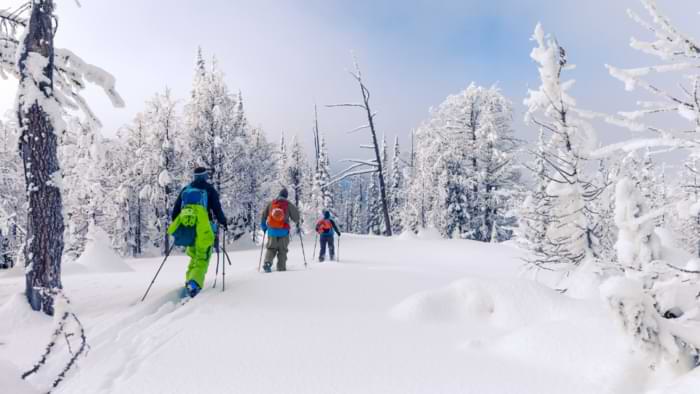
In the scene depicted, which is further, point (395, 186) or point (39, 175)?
point (395, 186)

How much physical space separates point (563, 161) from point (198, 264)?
23.6 feet

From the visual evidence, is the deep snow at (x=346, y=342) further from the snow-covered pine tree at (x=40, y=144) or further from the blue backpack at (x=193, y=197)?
the blue backpack at (x=193, y=197)

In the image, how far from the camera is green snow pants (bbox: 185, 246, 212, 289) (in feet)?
19.2

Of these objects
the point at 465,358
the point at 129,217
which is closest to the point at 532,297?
the point at 465,358

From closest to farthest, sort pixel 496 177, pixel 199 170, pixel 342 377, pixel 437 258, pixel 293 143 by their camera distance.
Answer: pixel 342 377 → pixel 199 170 → pixel 437 258 → pixel 496 177 → pixel 293 143

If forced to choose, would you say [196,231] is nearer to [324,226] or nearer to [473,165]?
[324,226]

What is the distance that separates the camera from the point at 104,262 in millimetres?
10695

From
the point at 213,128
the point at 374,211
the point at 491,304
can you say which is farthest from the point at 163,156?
the point at 374,211

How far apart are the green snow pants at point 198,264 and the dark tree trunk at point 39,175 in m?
1.75

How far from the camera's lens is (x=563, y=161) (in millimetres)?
7715

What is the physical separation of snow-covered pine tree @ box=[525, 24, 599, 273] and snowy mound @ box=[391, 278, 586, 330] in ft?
11.9

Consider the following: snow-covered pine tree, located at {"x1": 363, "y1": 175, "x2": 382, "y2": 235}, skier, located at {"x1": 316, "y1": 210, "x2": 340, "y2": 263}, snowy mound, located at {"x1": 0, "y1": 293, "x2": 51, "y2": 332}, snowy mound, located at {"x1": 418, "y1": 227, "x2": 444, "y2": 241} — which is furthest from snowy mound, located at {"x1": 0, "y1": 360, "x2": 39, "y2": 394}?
snow-covered pine tree, located at {"x1": 363, "y1": 175, "x2": 382, "y2": 235}

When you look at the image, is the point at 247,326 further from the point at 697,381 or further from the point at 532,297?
the point at 697,381

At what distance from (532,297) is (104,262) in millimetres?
11117
